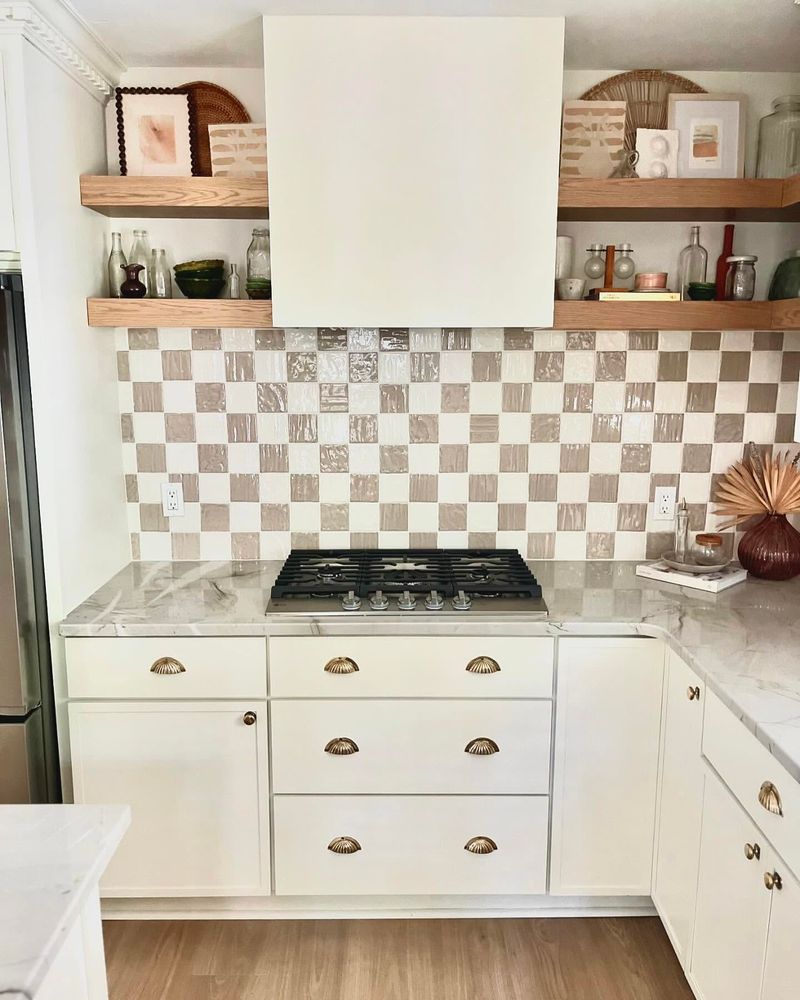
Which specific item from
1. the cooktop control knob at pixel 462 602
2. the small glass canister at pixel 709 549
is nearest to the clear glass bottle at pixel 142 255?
the cooktop control knob at pixel 462 602

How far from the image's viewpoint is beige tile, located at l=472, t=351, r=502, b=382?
2451 millimetres

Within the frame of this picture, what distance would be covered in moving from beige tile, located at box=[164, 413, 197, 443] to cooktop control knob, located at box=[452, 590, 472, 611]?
1.01 m

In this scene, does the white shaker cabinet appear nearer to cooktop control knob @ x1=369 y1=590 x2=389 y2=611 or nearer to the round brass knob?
cooktop control knob @ x1=369 y1=590 x2=389 y2=611

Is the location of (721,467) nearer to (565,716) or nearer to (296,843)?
(565,716)

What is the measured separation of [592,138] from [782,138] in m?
0.53

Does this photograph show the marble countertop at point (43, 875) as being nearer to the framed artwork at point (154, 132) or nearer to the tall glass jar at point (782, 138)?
the framed artwork at point (154, 132)

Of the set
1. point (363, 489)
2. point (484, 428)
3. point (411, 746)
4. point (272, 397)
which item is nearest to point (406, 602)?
point (411, 746)

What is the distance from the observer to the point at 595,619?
199 centimetres

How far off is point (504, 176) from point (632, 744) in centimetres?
150

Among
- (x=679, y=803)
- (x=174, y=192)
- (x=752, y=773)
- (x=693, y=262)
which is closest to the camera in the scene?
(x=752, y=773)

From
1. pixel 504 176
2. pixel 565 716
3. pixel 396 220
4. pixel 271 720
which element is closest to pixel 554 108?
pixel 504 176

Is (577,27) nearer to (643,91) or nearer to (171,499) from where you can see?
(643,91)

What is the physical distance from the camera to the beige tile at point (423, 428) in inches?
97.8

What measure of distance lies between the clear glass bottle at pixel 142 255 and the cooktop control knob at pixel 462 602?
4.18 ft
